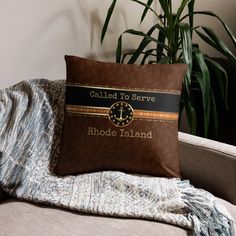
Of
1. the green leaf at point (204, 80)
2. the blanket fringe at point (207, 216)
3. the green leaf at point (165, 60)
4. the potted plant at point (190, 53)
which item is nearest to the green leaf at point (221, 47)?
the potted plant at point (190, 53)

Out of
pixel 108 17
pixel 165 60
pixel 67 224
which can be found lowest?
pixel 67 224

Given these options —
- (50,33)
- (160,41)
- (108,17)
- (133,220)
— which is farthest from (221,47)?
Result: (133,220)

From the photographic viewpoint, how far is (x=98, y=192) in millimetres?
1143

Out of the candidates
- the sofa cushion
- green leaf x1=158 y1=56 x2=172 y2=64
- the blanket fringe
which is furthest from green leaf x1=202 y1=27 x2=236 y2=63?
the sofa cushion

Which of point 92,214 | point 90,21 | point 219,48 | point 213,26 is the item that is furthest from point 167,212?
point 213,26

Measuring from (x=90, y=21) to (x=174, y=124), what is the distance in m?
0.78

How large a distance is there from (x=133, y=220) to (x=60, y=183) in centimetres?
29

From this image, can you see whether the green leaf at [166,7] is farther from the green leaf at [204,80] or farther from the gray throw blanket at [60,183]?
the gray throw blanket at [60,183]

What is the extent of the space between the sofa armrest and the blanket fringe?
0.43 feet

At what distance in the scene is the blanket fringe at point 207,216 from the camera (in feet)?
3.37

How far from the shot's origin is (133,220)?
104 cm

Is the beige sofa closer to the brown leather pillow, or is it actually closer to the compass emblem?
the brown leather pillow

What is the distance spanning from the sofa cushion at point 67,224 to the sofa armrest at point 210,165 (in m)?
0.30

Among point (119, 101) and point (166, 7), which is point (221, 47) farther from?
point (119, 101)
